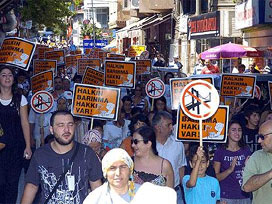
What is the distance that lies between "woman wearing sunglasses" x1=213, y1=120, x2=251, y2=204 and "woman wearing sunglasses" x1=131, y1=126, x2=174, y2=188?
3.62 ft

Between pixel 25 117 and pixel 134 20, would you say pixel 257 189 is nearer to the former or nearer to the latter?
pixel 25 117

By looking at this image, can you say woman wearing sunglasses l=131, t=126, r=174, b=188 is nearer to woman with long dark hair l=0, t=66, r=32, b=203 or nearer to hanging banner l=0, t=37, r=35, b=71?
woman with long dark hair l=0, t=66, r=32, b=203

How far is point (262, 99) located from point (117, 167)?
1084 centimetres

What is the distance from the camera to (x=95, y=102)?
35.6ft

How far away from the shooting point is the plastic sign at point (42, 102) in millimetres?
12547

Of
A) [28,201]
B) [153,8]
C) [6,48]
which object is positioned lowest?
[28,201]

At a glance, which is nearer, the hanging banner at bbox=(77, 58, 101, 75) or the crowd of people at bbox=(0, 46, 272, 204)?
the crowd of people at bbox=(0, 46, 272, 204)

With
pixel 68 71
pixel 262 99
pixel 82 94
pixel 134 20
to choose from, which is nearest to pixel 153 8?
pixel 134 20

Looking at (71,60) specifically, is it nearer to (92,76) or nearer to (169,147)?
(92,76)

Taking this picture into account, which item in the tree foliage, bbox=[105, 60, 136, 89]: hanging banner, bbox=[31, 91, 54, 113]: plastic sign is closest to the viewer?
bbox=[31, 91, 54, 113]: plastic sign

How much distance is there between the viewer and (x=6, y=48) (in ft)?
42.7

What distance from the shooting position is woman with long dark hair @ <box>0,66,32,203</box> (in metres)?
8.62

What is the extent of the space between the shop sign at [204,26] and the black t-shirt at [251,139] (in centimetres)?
2651

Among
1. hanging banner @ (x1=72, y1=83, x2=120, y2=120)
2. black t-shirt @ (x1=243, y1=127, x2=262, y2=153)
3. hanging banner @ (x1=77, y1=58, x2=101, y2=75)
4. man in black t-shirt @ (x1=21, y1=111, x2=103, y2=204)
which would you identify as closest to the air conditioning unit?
hanging banner @ (x1=77, y1=58, x2=101, y2=75)
